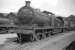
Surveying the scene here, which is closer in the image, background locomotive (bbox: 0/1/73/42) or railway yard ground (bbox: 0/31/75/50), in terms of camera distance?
railway yard ground (bbox: 0/31/75/50)

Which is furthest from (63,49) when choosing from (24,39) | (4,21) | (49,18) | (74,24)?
(74,24)

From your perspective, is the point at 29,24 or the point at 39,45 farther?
the point at 29,24

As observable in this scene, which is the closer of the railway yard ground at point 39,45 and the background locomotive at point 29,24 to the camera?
the railway yard ground at point 39,45

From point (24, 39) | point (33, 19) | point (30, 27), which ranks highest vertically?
point (33, 19)

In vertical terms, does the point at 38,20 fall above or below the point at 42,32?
above

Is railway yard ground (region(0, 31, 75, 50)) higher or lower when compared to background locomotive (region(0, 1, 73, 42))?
lower

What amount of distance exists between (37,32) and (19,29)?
1863mm

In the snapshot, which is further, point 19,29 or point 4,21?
point 4,21

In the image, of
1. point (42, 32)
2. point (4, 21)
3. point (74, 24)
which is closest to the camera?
point (42, 32)

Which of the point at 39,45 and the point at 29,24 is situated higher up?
the point at 29,24

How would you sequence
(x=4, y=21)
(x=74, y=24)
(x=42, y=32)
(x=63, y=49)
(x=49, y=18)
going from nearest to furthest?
(x=63, y=49), (x=42, y=32), (x=49, y=18), (x=4, y=21), (x=74, y=24)

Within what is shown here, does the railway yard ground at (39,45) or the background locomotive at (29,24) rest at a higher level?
the background locomotive at (29,24)

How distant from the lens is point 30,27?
9617 millimetres

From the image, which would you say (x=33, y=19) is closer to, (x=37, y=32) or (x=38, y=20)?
(x=38, y=20)
